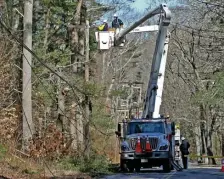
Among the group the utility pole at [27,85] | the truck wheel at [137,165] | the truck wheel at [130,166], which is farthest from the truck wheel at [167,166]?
the utility pole at [27,85]

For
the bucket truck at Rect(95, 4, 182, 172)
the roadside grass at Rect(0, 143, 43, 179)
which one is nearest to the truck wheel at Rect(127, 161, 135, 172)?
the bucket truck at Rect(95, 4, 182, 172)

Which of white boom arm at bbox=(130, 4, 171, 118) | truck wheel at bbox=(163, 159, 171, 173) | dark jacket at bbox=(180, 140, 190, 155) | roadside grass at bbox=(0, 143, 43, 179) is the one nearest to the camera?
roadside grass at bbox=(0, 143, 43, 179)

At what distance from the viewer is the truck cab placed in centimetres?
2692

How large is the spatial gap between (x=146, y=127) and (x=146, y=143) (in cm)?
91

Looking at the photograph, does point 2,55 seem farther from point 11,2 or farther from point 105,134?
point 105,134

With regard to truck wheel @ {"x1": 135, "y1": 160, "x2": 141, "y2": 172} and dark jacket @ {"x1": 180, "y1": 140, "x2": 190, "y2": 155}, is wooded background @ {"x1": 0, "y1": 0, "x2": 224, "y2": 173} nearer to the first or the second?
truck wheel @ {"x1": 135, "y1": 160, "x2": 141, "y2": 172}

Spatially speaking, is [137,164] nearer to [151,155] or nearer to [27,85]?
[151,155]

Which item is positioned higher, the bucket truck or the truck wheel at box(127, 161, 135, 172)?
the bucket truck

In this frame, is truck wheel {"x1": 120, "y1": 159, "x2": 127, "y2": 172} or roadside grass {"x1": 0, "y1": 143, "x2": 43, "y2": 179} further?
truck wheel {"x1": 120, "y1": 159, "x2": 127, "y2": 172}

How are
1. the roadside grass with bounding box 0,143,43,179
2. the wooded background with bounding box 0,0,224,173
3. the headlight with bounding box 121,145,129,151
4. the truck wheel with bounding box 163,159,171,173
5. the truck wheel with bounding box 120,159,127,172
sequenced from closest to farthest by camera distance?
the roadside grass with bounding box 0,143,43,179 → the wooded background with bounding box 0,0,224,173 → the truck wheel with bounding box 163,159,171,173 → the headlight with bounding box 121,145,129,151 → the truck wheel with bounding box 120,159,127,172

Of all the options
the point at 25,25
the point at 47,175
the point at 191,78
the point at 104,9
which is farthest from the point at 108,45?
the point at 191,78

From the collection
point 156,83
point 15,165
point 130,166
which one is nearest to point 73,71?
point 156,83

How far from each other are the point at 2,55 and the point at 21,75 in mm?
4891

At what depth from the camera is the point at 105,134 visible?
36.7 m
